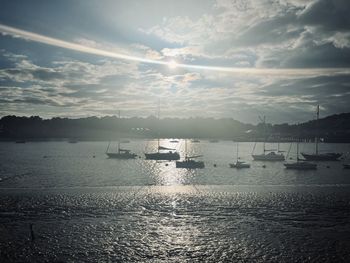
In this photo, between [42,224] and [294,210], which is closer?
[42,224]

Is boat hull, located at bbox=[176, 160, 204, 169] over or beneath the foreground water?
over

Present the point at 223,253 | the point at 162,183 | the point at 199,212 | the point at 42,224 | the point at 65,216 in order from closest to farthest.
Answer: the point at 223,253, the point at 42,224, the point at 65,216, the point at 199,212, the point at 162,183

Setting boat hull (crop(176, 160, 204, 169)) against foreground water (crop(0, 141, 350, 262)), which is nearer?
foreground water (crop(0, 141, 350, 262))

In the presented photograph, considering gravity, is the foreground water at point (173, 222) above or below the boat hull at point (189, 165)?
below

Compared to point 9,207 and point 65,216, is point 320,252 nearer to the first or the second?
point 65,216

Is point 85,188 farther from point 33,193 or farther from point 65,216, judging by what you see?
point 65,216

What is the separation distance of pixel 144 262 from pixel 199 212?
55.2 ft

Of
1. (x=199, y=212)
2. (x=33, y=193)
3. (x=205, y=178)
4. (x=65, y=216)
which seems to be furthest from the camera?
(x=205, y=178)

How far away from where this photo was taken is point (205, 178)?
77.2 metres

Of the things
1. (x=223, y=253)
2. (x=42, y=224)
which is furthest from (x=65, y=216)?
(x=223, y=253)

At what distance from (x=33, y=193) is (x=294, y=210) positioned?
41.5 meters

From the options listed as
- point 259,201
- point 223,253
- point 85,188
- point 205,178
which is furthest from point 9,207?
point 205,178

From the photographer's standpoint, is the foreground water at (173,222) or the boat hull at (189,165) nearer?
the foreground water at (173,222)

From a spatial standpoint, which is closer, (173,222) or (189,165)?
(173,222)
